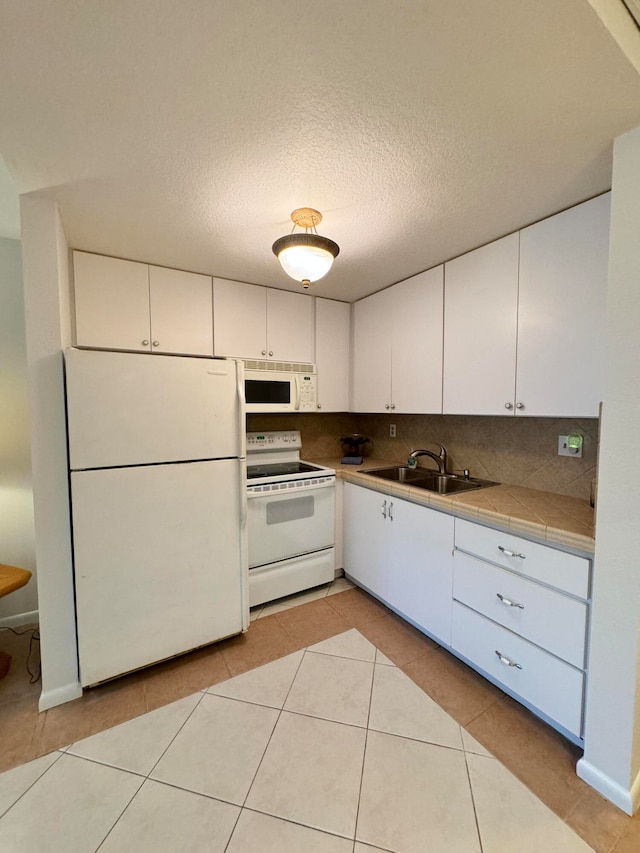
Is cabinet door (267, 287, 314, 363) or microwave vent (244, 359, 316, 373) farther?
cabinet door (267, 287, 314, 363)

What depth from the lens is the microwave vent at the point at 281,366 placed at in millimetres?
2473

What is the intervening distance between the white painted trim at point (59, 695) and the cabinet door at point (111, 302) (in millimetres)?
1752

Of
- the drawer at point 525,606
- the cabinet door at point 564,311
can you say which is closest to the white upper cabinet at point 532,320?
the cabinet door at point 564,311

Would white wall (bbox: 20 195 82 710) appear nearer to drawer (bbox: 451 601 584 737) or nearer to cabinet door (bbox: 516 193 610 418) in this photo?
drawer (bbox: 451 601 584 737)

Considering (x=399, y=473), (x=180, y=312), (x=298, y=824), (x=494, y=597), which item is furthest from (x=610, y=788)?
(x=180, y=312)

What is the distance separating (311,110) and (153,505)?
5.67ft

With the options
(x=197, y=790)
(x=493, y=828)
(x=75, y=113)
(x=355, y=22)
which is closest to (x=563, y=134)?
(x=355, y=22)

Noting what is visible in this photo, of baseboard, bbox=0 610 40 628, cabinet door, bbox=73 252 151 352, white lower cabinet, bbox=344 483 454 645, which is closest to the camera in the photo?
white lower cabinet, bbox=344 483 454 645

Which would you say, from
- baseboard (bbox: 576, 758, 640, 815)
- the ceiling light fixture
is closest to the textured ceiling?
the ceiling light fixture

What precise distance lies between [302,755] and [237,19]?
7.60 feet

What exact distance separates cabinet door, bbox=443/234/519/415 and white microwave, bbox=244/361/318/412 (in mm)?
1042

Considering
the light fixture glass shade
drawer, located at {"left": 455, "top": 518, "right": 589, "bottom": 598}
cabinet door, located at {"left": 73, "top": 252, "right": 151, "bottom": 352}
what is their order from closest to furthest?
drawer, located at {"left": 455, "top": 518, "right": 589, "bottom": 598}, the light fixture glass shade, cabinet door, located at {"left": 73, "top": 252, "right": 151, "bottom": 352}

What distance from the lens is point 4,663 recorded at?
177 cm

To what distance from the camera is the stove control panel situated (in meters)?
2.73
